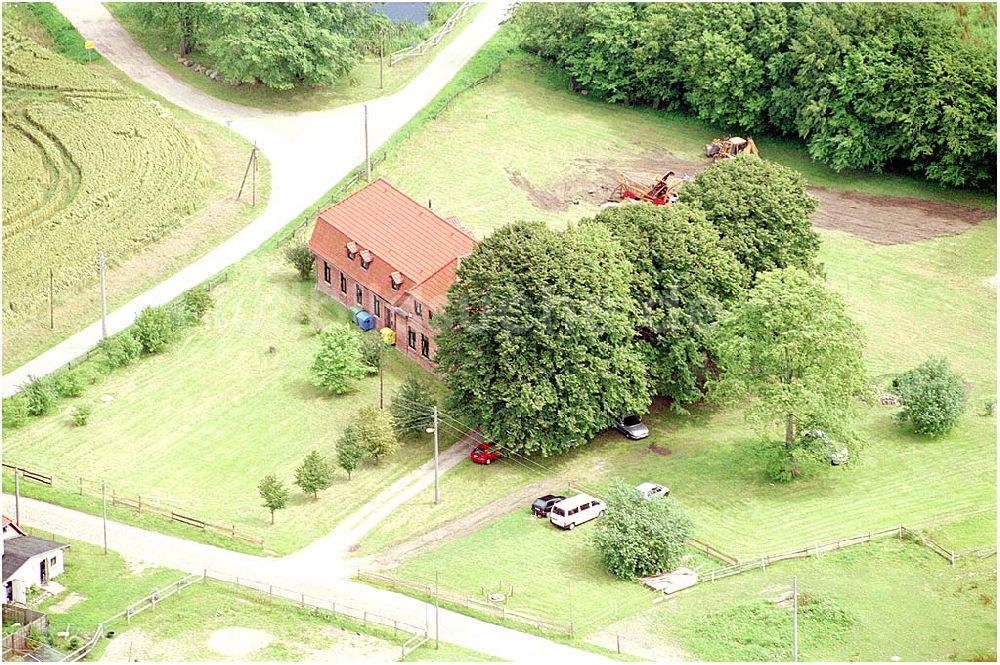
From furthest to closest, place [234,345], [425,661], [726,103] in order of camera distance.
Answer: [726,103] → [234,345] → [425,661]

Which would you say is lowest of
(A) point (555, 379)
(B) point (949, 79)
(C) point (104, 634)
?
(C) point (104, 634)

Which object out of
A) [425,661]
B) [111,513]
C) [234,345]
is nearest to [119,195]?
[234,345]

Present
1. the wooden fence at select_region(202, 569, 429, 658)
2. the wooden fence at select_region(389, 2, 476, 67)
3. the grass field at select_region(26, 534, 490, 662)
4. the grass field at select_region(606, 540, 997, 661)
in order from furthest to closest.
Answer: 1. the wooden fence at select_region(389, 2, 476, 67)
2. the wooden fence at select_region(202, 569, 429, 658)
3. the grass field at select_region(606, 540, 997, 661)
4. the grass field at select_region(26, 534, 490, 662)

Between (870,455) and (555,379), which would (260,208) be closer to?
(555,379)

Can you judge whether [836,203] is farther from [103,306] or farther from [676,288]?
[103,306]

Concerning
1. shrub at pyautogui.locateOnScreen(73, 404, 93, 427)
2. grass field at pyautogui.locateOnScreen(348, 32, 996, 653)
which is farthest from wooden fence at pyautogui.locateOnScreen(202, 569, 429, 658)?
shrub at pyautogui.locateOnScreen(73, 404, 93, 427)

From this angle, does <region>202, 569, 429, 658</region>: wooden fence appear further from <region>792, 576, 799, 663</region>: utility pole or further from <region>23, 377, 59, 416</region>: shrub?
<region>23, 377, 59, 416</region>: shrub
